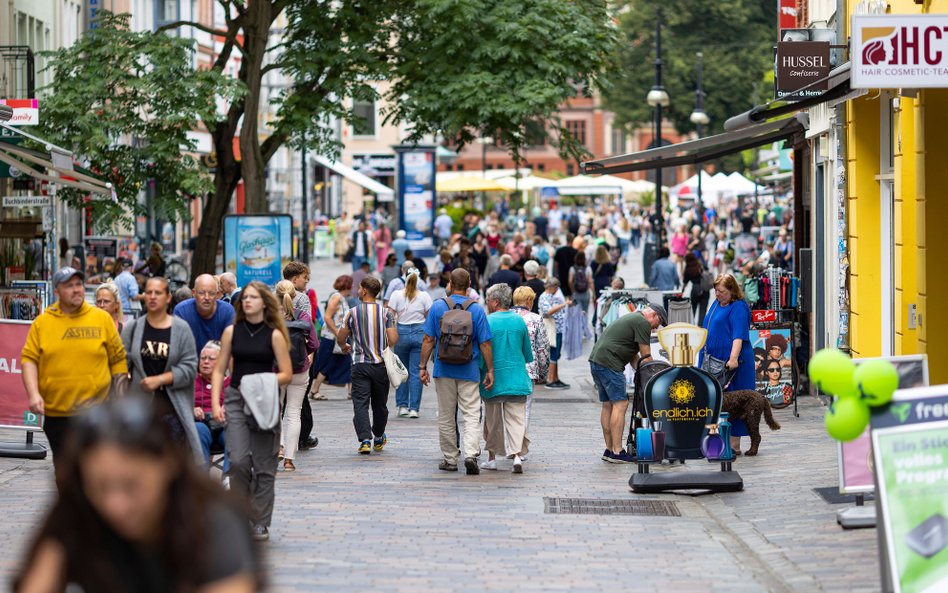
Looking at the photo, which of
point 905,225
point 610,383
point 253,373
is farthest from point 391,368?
point 905,225

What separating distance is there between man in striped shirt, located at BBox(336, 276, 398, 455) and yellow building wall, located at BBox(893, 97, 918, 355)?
4.92 meters

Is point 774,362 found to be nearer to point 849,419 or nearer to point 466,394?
point 466,394

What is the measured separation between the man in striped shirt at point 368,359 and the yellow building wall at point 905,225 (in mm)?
4919

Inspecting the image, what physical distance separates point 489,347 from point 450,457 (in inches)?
40.7

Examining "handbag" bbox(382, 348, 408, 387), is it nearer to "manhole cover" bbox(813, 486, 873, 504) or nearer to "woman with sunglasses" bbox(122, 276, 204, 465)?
"manhole cover" bbox(813, 486, 873, 504)

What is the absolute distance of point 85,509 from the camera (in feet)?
11.5

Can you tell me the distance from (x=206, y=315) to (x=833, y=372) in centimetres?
579

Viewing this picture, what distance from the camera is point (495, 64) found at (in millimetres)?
25062

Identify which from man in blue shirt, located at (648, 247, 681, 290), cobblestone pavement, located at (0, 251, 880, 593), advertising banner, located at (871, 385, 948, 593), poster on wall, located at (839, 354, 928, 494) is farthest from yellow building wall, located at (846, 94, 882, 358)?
advertising banner, located at (871, 385, 948, 593)

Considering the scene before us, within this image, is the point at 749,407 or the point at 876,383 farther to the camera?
the point at 749,407

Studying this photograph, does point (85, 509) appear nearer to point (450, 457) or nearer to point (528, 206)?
point (450, 457)

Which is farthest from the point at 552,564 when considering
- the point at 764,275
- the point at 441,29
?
the point at 441,29

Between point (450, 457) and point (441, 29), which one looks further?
point (441, 29)

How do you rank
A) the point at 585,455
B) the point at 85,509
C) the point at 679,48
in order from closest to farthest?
the point at 85,509
the point at 585,455
the point at 679,48
